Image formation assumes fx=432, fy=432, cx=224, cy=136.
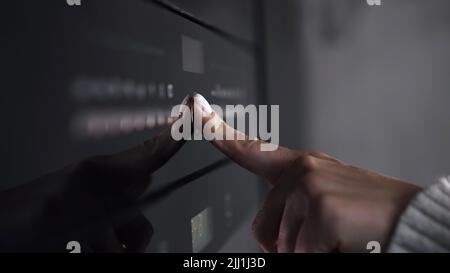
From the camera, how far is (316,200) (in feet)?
1.27

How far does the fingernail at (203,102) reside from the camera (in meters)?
0.39

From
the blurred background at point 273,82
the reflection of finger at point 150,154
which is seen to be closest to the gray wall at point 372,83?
the blurred background at point 273,82

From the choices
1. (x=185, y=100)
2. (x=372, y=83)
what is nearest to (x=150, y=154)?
(x=185, y=100)

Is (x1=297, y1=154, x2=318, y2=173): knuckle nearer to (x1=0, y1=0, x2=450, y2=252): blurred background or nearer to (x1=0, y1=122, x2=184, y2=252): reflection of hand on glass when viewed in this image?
(x1=0, y1=0, x2=450, y2=252): blurred background

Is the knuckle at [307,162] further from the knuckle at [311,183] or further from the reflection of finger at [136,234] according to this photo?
the reflection of finger at [136,234]

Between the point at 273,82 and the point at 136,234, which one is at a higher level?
the point at 273,82

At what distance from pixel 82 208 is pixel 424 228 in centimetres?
27

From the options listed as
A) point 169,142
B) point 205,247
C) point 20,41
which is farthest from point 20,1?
point 205,247

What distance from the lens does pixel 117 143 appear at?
1.10 feet

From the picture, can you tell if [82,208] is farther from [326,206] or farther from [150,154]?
[326,206]

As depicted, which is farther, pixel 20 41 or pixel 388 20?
pixel 388 20

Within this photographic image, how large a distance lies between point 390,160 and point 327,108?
0.08m

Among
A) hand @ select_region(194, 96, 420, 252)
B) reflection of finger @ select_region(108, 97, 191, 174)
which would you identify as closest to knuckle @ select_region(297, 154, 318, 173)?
hand @ select_region(194, 96, 420, 252)
